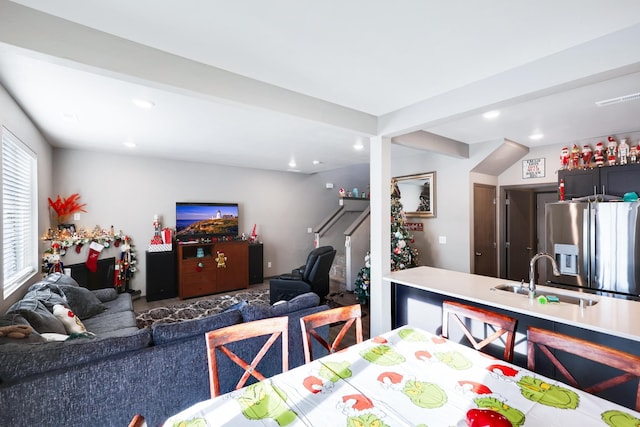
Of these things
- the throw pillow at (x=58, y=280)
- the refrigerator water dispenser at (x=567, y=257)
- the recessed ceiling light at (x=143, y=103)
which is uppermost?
the recessed ceiling light at (x=143, y=103)

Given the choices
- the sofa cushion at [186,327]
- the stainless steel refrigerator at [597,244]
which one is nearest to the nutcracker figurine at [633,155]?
the stainless steel refrigerator at [597,244]

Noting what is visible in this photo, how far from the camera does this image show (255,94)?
2.22 m

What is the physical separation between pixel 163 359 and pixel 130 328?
1.35 m

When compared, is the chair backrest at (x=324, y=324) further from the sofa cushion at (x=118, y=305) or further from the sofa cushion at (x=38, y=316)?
the sofa cushion at (x=118, y=305)

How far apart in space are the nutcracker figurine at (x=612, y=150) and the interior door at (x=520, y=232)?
1.41 meters

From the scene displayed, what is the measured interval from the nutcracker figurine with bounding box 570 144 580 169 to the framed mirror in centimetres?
170

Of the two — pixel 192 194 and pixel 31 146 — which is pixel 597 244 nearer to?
pixel 192 194

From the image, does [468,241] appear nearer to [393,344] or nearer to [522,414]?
[393,344]

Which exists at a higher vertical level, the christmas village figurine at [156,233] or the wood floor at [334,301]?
the christmas village figurine at [156,233]

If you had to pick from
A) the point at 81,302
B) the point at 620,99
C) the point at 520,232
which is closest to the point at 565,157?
the point at 620,99

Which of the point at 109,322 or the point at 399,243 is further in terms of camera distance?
the point at 399,243

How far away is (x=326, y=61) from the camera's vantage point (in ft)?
6.42

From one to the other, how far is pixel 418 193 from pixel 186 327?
4.08 meters

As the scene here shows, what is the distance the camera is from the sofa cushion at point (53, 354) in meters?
1.47
